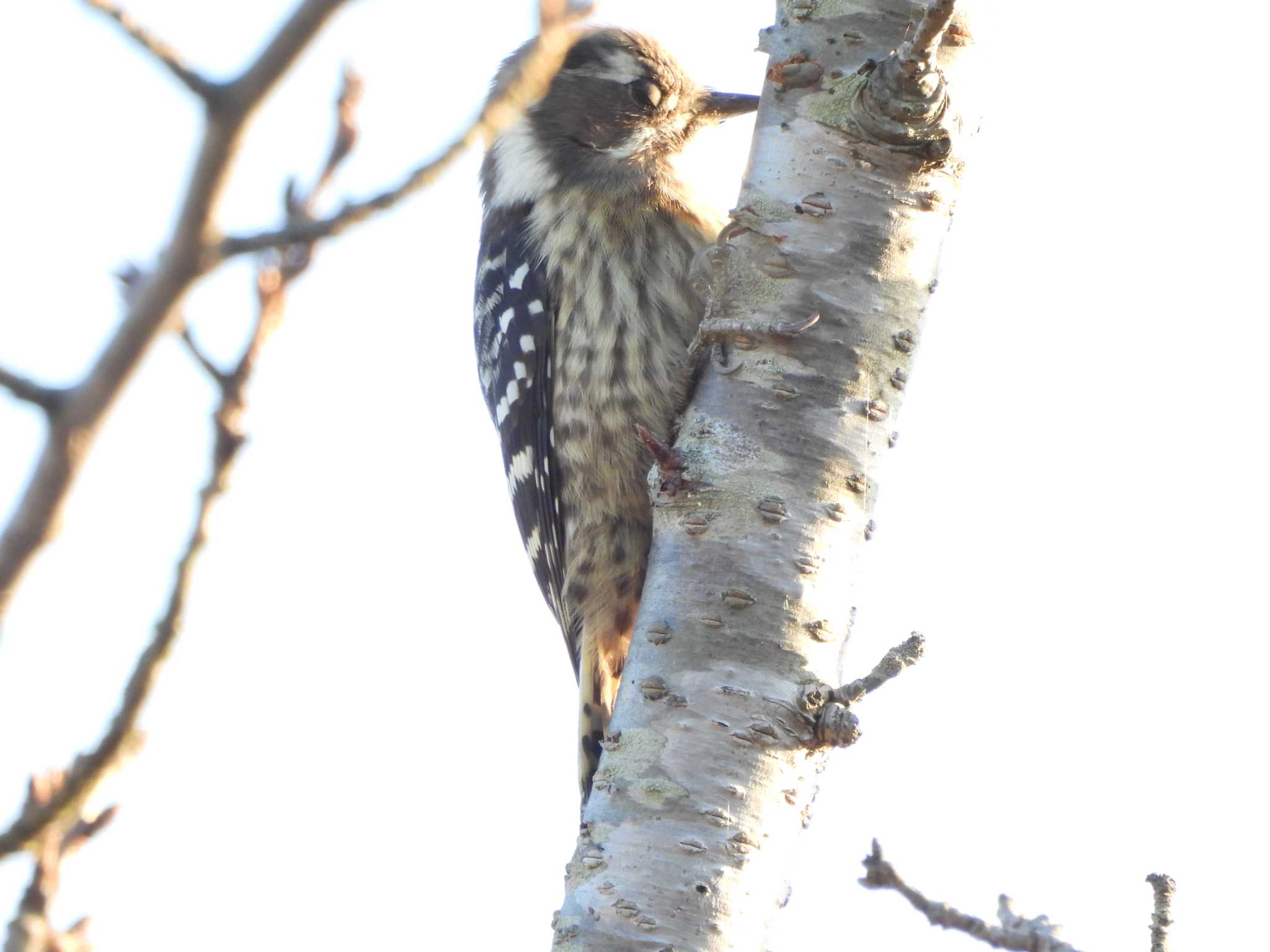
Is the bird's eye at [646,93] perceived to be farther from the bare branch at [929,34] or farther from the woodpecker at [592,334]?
the bare branch at [929,34]

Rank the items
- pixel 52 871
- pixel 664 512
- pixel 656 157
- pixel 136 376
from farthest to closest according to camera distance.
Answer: pixel 656 157, pixel 664 512, pixel 52 871, pixel 136 376

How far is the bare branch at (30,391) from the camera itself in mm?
1233

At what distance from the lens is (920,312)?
10.2 feet

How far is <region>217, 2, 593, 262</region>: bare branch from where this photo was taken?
4.32 feet

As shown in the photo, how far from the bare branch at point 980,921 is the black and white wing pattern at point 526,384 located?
1.86 m

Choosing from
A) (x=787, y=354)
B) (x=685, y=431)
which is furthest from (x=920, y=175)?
(x=685, y=431)

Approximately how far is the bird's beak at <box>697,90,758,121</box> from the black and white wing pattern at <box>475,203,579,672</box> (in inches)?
29.4

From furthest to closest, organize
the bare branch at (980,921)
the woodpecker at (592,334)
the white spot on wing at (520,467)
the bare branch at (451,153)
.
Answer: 1. the white spot on wing at (520,467)
2. the woodpecker at (592,334)
3. the bare branch at (980,921)
4. the bare branch at (451,153)

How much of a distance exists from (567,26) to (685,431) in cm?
165

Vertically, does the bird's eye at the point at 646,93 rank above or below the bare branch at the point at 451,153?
above

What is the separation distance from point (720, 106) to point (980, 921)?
3.25 m

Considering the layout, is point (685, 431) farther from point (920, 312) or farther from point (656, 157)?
point (656, 157)

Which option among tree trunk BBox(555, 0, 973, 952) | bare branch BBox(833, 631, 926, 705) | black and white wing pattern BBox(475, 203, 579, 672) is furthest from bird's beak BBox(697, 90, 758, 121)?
bare branch BBox(833, 631, 926, 705)

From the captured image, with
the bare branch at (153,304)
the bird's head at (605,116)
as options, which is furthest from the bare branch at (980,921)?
the bird's head at (605,116)
